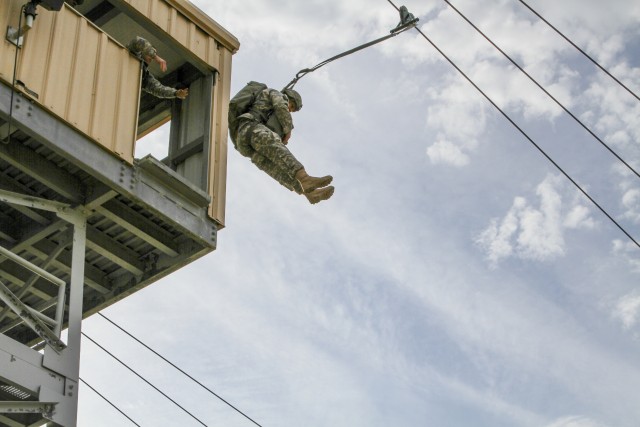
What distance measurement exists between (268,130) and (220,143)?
2.29 feet

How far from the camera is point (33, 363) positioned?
1176 cm

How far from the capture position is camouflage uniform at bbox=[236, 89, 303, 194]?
15.2 meters

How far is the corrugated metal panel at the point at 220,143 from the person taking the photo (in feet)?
48.8

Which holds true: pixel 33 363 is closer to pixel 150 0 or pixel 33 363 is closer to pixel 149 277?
pixel 149 277

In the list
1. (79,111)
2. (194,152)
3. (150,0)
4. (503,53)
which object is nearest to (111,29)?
(150,0)

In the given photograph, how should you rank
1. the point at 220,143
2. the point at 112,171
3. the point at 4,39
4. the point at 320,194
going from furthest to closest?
1. the point at 220,143
2. the point at 320,194
3. the point at 112,171
4. the point at 4,39

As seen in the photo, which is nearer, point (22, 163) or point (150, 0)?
point (22, 163)

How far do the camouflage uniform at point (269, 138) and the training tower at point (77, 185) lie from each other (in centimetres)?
37

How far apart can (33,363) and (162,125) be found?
6.47 metres

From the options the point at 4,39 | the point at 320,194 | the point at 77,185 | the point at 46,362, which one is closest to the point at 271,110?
the point at 320,194

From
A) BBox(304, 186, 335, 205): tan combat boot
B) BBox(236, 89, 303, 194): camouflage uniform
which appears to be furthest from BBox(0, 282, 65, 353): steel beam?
BBox(236, 89, 303, 194): camouflage uniform

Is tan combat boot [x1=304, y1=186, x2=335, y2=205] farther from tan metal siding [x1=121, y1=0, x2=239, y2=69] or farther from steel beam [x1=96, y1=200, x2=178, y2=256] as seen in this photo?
tan metal siding [x1=121, y1=0, x2=239, y2=69]

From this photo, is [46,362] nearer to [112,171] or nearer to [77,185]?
[77,185]

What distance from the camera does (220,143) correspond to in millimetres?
15578
